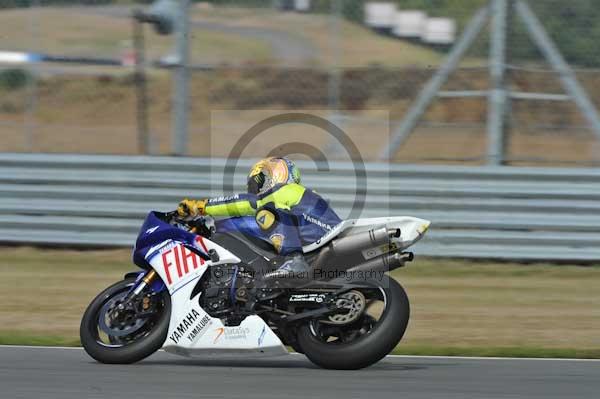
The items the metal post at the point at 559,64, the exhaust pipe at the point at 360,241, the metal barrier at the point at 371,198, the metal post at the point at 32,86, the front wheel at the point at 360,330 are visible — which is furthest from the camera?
the metal post at the point at 32,86

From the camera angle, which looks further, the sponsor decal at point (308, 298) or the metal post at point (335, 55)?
the metal post at point (335, 55)

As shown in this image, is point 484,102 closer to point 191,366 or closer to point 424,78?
point 424,78

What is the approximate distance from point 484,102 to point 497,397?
6188 mm

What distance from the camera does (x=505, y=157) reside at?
1152cm

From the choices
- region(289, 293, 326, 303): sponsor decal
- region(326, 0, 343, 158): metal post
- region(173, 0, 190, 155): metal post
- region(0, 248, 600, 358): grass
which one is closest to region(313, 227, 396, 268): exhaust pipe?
region(289, 293, 326, 303): sponsor decal

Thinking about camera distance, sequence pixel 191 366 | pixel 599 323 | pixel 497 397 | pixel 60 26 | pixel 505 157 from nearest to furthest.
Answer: pixel 497 397 < pixel 191 366 < pixel 599 323 < pixel 505 157 < pixel 60 26

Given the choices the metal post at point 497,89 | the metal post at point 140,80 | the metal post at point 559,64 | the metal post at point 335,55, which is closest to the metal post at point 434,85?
the metal post at point 497,89

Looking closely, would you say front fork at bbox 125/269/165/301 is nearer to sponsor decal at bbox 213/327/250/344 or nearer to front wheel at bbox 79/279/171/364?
front wheel at bbox 79/279/171/364

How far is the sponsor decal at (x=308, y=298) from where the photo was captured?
6.75 meters

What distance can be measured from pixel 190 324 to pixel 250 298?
436 mm

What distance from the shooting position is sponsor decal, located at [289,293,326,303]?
6754 millimetres

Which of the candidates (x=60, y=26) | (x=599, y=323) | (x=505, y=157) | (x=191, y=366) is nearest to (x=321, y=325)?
(x=191, y=366)

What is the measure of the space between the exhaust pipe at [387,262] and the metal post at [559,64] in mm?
5648

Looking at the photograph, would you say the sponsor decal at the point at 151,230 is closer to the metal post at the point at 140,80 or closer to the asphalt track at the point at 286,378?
the asphalt track at the point at 286,378
